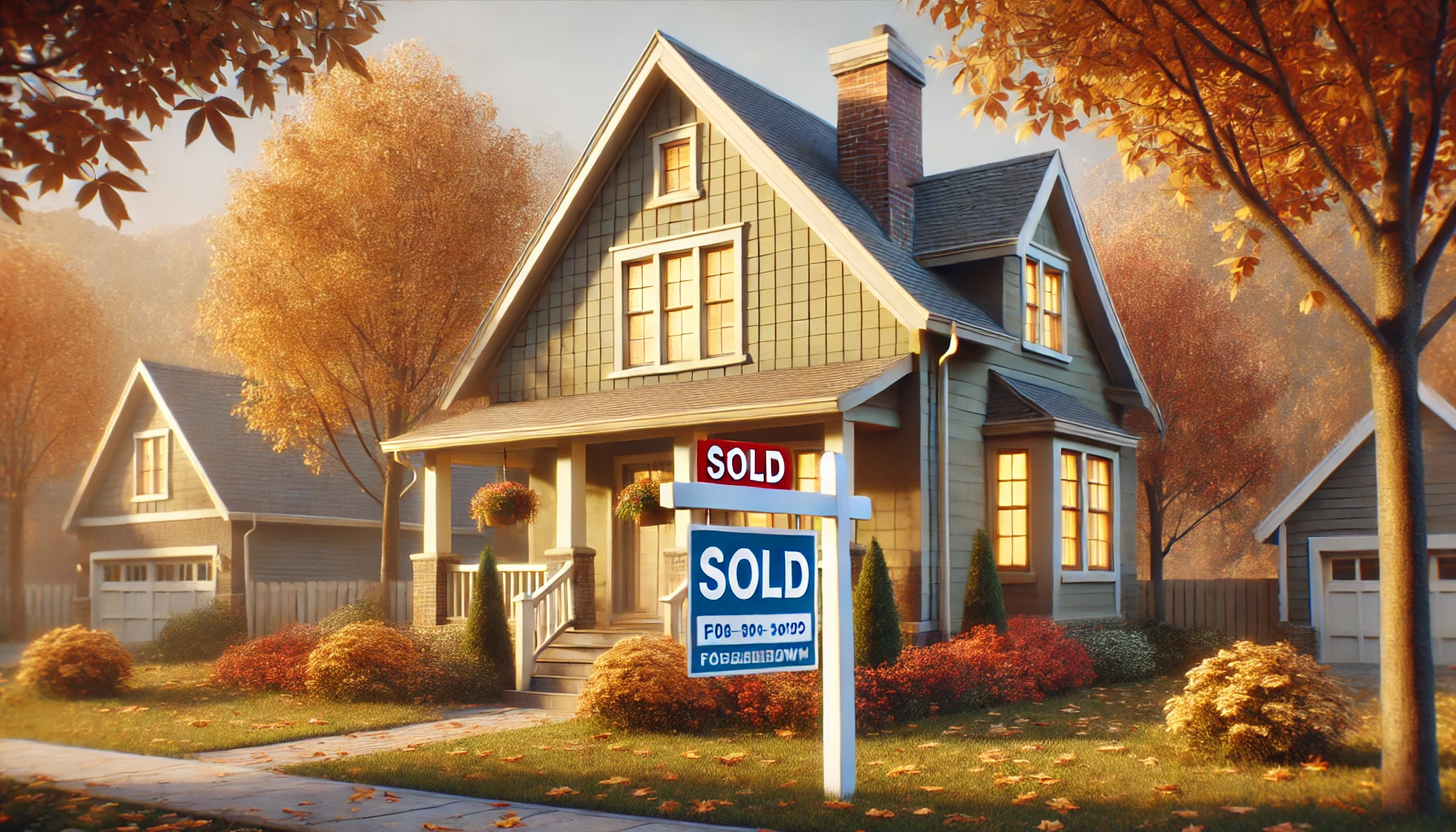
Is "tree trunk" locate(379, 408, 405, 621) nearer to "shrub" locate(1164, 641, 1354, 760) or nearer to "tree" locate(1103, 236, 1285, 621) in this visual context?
"tree" locate(1103, 236, 1285, 621)

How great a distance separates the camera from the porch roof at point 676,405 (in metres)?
15.0

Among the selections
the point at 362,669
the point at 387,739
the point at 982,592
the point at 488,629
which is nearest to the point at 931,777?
the point at 387,739

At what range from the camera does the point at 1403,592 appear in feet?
26.6

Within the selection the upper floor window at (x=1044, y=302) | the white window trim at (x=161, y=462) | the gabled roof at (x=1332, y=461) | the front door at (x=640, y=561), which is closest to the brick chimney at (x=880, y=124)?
the upper floor window at (x=1044, y=302)

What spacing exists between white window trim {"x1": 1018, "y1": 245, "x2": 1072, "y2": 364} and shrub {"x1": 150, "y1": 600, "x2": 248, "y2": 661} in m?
15.0

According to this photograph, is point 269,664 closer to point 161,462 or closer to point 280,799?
point 280,799

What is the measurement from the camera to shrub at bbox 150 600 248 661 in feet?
73.8

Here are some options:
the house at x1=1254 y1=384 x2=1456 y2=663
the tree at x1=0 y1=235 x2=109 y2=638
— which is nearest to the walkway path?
the tree at x1=0 y1=235 x2=109 y2=638

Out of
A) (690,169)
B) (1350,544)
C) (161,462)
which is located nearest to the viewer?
(690,169)

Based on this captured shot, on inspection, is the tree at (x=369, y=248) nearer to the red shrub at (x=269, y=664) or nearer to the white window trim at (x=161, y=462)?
the white window trim at (x=161, y=462)

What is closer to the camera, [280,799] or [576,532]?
[280,799]

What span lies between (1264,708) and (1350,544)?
1165 cm

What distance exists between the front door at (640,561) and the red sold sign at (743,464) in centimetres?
987

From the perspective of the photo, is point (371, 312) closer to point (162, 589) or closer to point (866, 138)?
point (162, 589)
